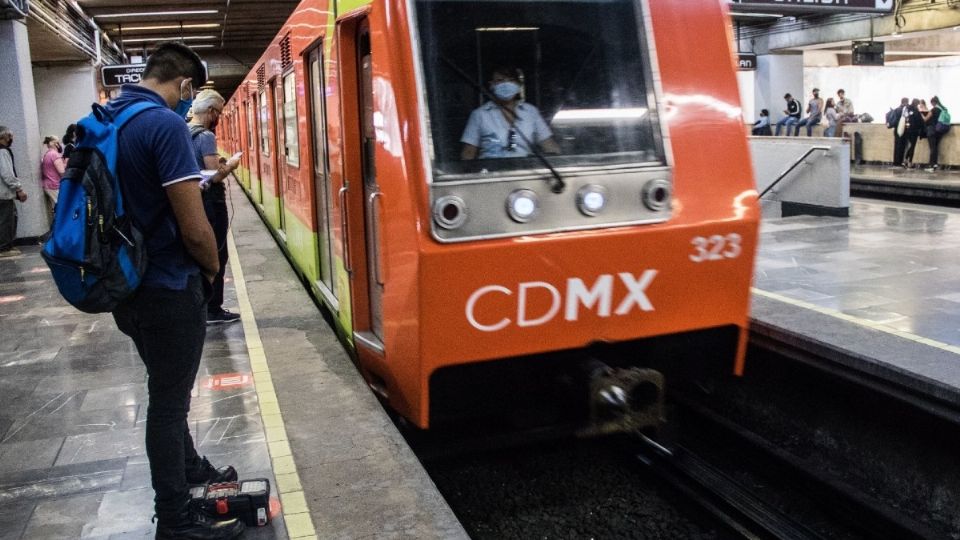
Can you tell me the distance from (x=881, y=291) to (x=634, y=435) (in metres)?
3.01

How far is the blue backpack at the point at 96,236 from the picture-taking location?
2.83 metres

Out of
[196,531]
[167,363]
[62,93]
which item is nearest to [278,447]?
[196,531]

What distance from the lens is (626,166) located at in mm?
3697

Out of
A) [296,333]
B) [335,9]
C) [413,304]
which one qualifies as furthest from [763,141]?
[413,304]

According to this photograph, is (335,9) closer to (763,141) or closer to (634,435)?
(634,435)

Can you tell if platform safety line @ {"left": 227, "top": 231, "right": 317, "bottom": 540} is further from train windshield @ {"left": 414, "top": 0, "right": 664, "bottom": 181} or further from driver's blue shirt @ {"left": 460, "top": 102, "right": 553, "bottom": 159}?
driver's blue shirt @ {"left": 460, "top": 102, "right": 553, "bottom": 159}

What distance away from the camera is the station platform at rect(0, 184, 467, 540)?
11.1 ft

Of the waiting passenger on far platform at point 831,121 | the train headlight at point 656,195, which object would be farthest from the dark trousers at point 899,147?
the train headlight at point 656,195

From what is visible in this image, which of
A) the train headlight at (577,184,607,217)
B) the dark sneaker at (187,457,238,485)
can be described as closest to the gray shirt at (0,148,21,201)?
the dark sneaker at (187,457,238,485)

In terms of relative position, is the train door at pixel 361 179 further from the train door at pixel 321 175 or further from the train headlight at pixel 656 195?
the train headlight at pixel 656 195

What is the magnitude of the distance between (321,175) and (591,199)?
2.84m

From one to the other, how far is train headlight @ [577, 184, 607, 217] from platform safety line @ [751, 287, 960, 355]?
2.79m

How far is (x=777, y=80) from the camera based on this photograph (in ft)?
88.6

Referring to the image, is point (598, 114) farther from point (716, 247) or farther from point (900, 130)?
point (900, 130)
